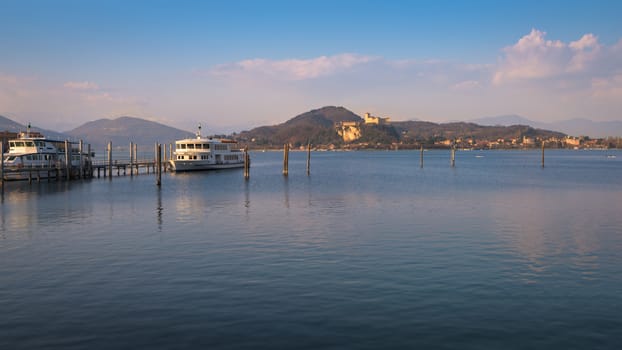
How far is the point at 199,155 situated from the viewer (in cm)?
9225

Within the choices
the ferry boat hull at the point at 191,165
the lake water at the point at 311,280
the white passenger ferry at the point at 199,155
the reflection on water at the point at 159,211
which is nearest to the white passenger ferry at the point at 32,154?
the ferry boat hull at the point at 191,165

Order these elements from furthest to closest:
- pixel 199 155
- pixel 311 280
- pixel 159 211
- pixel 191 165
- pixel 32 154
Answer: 1. pixel 199 155
2. pixel 191 165
3. pixel 32 154
4. pixel 159 211
5. pixel 311 280

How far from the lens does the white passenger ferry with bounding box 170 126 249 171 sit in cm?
9000

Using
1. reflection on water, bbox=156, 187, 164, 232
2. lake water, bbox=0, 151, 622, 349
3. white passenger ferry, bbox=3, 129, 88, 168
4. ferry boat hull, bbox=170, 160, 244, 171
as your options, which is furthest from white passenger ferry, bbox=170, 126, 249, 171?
lake water, bbox=0, 151, 622, 349

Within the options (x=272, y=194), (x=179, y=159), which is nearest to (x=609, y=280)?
(x=272, y=194)

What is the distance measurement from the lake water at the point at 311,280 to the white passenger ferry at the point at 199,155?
175 ft

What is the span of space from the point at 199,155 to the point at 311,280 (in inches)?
3066

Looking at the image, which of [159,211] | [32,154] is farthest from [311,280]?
[32,154]

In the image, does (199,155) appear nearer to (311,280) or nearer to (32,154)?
(32,154)

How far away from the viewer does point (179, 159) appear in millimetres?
91562

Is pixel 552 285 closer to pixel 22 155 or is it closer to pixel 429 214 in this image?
pixel 429 214

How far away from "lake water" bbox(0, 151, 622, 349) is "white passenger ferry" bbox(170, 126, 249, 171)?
175 ft

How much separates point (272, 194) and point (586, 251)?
34.5 metres

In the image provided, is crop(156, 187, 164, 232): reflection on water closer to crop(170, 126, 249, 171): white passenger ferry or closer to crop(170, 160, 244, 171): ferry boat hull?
crop(170, 160, 244, 171): ferry boat hull
